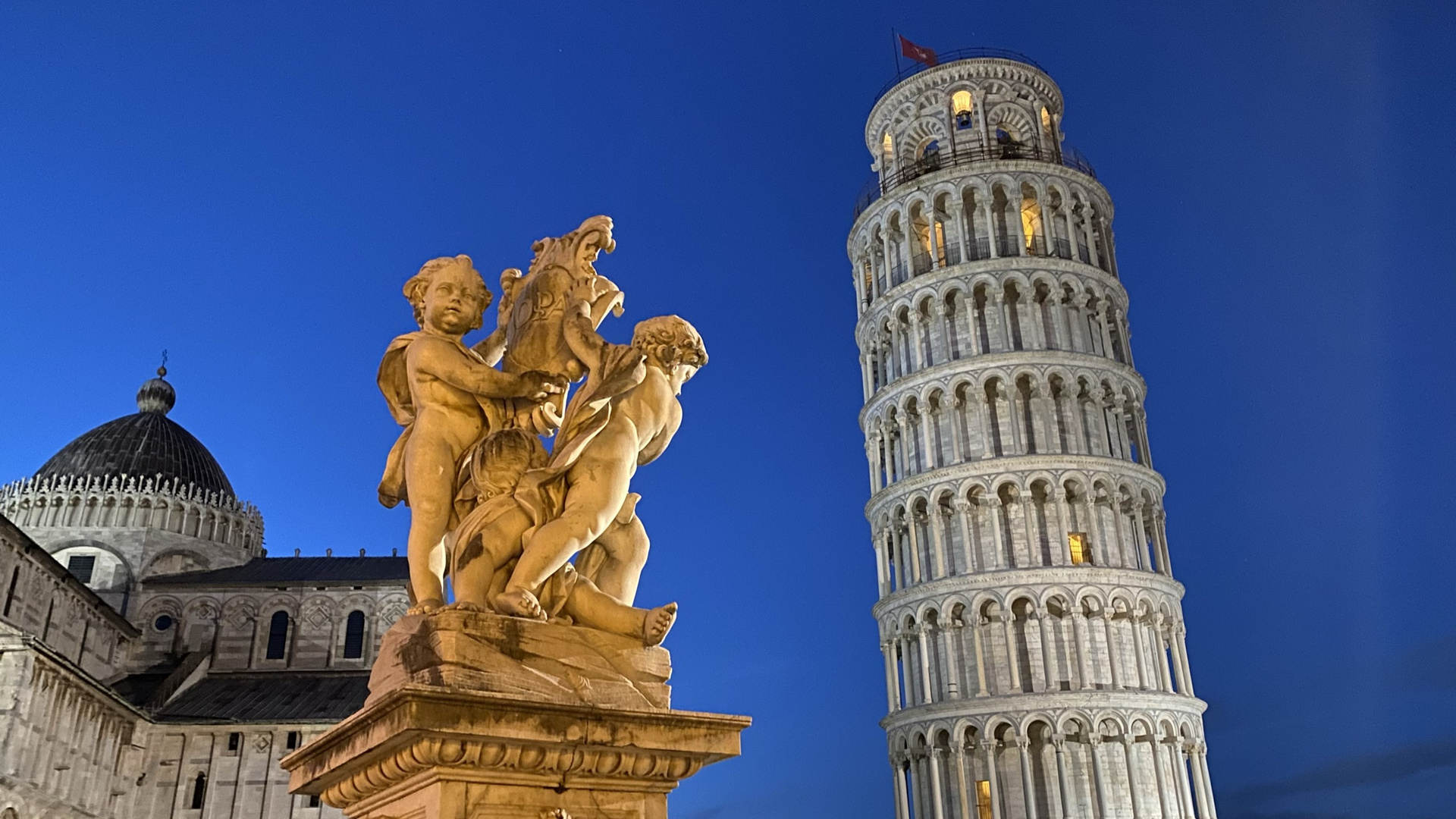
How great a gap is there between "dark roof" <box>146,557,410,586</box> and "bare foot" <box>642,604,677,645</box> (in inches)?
1962

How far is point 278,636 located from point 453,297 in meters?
53.9

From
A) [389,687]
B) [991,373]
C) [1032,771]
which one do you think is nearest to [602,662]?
[389,687]

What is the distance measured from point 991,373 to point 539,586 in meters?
37.5

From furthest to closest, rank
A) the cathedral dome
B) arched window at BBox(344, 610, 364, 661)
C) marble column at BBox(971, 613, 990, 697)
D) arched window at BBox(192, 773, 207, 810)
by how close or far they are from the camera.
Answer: the cathedral dome → arched window at BBox(344, 610, 364, 661) → arched window at BBox(192, 773, 207, 810) → marble column at BBox(971, 613, 990, 697)

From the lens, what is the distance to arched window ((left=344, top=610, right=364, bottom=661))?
5369cm

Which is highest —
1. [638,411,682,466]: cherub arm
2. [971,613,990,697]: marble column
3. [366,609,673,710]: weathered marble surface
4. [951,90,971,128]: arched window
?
[951,90,971,128]: arched window

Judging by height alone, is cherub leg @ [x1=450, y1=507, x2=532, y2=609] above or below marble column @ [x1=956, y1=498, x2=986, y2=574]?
below

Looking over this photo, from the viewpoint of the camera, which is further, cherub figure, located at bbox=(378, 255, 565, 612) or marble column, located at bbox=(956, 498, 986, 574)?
marble column, located at bbox=(956, 498, 986, 574)

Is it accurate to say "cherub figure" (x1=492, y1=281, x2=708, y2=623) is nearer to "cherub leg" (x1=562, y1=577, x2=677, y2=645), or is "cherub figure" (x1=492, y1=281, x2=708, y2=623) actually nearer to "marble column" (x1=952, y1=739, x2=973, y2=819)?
"cherub leg" (x1=562, y1=577, x2=677, y2=645)

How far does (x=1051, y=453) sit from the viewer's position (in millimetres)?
39375

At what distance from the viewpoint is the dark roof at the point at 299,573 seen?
54531 millimetres

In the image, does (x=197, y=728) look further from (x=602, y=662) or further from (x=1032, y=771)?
(x=602, y=662)

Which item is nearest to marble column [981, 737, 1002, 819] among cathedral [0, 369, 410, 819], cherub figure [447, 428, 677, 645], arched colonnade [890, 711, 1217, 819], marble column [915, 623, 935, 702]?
arched colonnade [890, 711, 1217, 819]

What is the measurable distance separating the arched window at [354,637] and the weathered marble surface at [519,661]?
171ft
